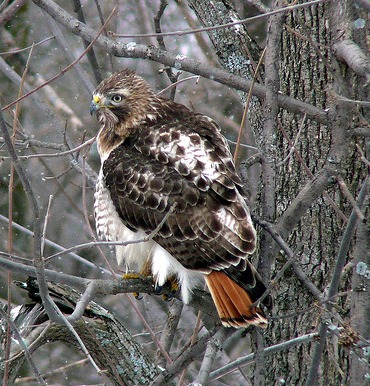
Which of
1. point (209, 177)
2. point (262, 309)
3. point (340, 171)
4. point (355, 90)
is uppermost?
point (355, 90)

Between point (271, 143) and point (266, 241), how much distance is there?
424 mm

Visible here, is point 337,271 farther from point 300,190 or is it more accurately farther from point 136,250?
point 136,250

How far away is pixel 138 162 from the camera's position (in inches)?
158

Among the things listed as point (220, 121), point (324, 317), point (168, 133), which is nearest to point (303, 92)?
point (168, 133)

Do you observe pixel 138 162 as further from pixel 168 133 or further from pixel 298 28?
pixel 298 28

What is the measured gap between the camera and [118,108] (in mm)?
4543

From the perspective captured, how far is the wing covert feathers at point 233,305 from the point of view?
11.3ft

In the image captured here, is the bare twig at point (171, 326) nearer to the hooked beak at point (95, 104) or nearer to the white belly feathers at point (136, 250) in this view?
the white belly feathers at point (136, 250)

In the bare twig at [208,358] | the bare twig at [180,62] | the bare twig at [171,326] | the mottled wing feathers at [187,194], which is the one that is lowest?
the bare twig at [171,326]

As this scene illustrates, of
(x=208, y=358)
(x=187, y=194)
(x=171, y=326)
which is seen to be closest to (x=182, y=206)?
(x=187, y=194)

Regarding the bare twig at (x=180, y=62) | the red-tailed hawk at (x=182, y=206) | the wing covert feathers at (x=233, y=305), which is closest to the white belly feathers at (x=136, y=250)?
the red-tailed hawk at (x=182, y=206)

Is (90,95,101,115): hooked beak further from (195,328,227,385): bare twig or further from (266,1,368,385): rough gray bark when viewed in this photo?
(195,328,227,385): bare twig

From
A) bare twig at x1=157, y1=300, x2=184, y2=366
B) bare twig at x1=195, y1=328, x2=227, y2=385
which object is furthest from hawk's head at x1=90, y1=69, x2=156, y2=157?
bare twig at x1=195, y1=328, x2=227, y2=385

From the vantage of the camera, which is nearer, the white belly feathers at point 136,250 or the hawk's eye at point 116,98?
the white belly feathers at point 136,250
